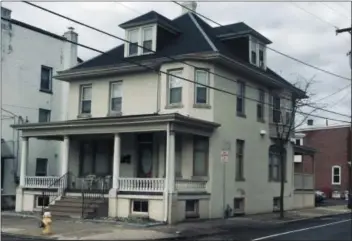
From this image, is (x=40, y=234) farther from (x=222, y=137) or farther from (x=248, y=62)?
(x=248, y=62)

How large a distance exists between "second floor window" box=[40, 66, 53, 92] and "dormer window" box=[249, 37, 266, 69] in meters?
12.4

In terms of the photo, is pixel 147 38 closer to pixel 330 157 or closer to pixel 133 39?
pixel 133 39

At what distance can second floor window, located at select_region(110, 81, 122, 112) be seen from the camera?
88.1ft

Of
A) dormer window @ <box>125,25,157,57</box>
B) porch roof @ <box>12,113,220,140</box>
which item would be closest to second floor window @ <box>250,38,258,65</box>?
dormer window @ <box>125,25,157,57</box>

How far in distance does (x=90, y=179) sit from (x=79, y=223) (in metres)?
5.42

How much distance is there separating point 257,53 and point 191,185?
9.24m

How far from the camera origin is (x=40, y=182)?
25.5 metres

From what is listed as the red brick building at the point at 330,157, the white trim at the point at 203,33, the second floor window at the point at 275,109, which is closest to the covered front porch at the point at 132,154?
the white trim at the point at 203,33

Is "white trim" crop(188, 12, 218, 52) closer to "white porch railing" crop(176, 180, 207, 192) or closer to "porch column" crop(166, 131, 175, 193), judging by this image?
"porch column" crop(166, 131, 175, 193)

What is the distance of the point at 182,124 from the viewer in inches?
861

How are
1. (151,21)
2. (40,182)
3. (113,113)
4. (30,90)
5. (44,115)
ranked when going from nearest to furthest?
(40,182)
(151,21)
(113,113)
(30,90)
(44,115)

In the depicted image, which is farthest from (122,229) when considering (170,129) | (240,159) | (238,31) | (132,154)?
(238,31)

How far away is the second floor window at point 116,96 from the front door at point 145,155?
2.40 m

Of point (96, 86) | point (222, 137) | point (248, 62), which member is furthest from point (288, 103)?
point (96, 86)
